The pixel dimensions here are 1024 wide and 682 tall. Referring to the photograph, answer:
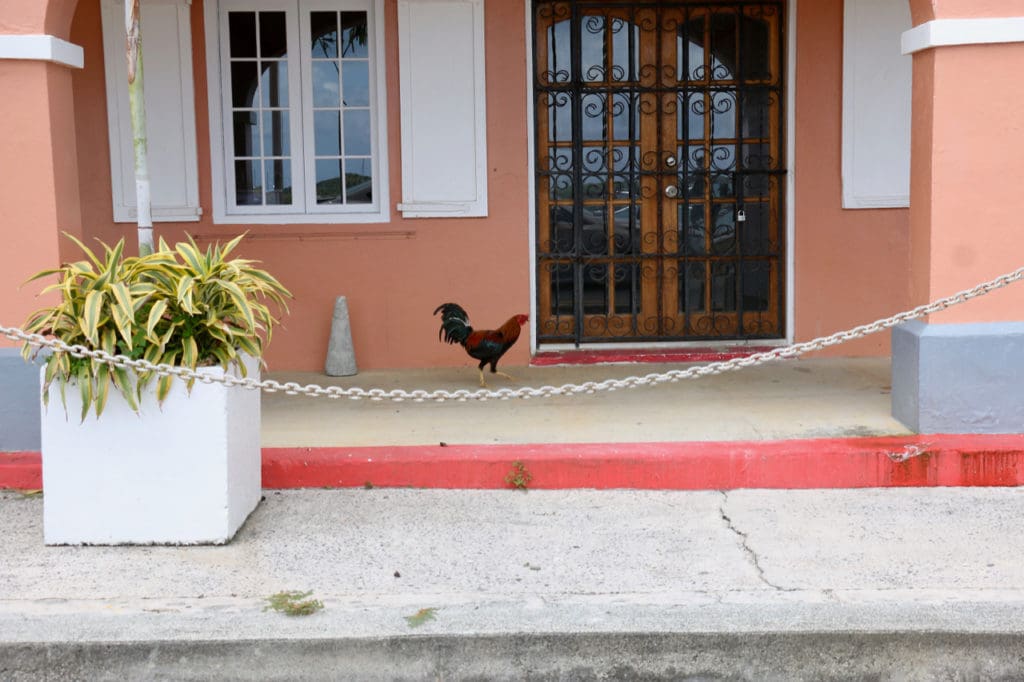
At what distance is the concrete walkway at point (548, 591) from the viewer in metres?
4.38

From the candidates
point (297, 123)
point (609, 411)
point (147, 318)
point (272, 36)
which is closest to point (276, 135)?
point (297, 123)

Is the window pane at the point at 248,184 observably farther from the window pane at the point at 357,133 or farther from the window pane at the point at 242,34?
the window pane at the point at 242,34

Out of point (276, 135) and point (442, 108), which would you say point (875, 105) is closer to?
point (442, 108)

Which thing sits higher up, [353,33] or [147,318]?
[353,33]

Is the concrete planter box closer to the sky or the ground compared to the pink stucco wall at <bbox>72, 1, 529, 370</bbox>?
closer to the ground

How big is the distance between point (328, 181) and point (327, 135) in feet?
1.09

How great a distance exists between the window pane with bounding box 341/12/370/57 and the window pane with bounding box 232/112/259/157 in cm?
83

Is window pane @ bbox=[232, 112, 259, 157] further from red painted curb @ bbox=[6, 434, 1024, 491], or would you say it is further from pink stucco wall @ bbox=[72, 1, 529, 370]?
red painted curb @ bbox=[6, 434, 1024, 491]

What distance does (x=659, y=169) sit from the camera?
8.98 m

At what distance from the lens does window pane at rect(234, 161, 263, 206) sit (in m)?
8.88

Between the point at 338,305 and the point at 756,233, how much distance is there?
312 centimetres

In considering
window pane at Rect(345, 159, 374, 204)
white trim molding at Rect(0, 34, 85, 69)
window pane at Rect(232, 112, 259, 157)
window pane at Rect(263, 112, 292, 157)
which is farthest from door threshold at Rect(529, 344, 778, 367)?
white trim molding at Rect(0, 34, 85, 69)

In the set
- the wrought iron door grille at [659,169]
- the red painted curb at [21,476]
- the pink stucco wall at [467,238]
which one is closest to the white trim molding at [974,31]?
the pink stucco wall at [467,238]

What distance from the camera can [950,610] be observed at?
4539 mm
